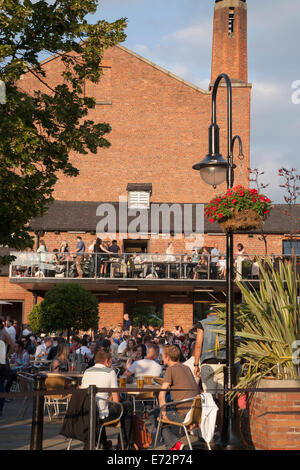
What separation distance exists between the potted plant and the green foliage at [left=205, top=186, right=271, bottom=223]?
3.14 ft

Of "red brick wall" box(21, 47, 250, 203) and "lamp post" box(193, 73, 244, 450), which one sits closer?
"lamp post" box(193, 73, 244, 450)

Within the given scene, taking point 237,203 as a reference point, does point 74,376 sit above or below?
below

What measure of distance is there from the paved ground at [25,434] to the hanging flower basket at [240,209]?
116 inches

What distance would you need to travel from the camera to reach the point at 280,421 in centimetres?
679

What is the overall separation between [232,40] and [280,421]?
100ft

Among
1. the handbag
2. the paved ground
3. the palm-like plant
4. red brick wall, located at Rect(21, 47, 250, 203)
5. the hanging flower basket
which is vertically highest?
red brick wall, located at Rect(21, 47, 250, 203)

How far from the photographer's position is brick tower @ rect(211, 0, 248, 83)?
33.7m

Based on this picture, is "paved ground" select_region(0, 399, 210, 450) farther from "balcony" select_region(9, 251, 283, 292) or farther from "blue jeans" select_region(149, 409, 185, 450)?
"balcony" select_region(9, 251, 283, 292)

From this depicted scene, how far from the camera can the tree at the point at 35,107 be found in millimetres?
10336

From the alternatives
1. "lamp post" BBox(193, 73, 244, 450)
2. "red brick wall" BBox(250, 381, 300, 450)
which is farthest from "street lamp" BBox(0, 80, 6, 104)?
"red brick wall" BBox(250, 381, 300, 450)

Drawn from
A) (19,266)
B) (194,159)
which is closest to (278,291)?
(19,266)

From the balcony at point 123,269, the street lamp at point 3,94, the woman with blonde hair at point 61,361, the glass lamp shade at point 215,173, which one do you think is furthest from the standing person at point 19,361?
the balcony at point 123,269

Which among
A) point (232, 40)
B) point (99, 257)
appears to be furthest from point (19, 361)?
point (232, 40)

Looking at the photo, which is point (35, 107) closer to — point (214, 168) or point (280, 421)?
point (214, 168)
